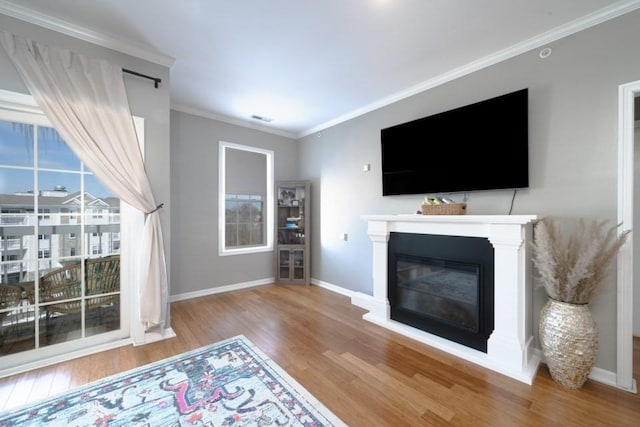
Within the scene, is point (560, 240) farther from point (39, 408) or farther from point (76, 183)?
point (76, 183)

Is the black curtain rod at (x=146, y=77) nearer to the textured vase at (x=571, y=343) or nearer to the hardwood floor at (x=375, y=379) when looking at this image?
the hardwood floor at (x=375, y=379)

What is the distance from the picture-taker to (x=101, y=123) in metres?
2.27

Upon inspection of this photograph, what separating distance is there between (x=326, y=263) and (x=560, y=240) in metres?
3.03

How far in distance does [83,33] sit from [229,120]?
205 cm

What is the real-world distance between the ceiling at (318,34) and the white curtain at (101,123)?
0.30 meters

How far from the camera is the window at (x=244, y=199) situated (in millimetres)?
4234

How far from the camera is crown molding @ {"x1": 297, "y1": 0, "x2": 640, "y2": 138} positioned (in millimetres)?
1901

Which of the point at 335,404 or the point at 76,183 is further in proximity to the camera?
the point at 76,183

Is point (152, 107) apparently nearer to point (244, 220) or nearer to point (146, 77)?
point (146, 77)

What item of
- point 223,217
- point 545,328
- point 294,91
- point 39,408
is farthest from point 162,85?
point 545,328

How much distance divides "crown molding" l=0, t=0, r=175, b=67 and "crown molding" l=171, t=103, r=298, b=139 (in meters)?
1.20

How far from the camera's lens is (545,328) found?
2.00m

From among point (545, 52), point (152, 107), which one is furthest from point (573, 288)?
point (152, 107)

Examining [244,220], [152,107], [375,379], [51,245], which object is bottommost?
[375,379]
